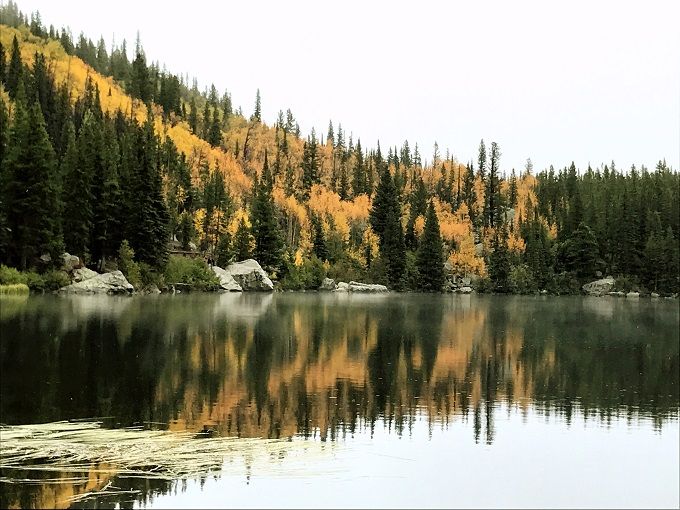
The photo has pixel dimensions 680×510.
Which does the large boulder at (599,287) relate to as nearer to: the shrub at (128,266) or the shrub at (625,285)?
the shrub at (625,285)

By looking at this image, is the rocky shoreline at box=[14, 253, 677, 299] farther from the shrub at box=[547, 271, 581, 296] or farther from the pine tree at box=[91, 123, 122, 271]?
the pine tree at box=[91, 123, 122, 271]

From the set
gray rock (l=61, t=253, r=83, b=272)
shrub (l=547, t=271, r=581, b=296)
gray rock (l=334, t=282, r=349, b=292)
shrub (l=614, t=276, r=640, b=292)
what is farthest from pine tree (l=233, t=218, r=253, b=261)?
shrub (l=614, t=276, r=640, b=292)

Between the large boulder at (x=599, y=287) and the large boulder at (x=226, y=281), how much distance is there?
199ft

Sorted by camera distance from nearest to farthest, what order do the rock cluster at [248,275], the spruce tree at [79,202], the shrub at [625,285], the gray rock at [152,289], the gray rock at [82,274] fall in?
the gray rock at [82,274]
the spruce tree at [79,202]
the gray rock at [152,289]
the rock cluster at [248,275]
the shrub at [625,285]

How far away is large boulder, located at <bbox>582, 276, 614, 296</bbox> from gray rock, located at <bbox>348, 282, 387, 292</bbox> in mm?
35436

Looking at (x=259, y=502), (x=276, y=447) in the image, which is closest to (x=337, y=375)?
(x=276, y=447)

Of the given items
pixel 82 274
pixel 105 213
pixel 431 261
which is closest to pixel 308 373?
pixel 82 274

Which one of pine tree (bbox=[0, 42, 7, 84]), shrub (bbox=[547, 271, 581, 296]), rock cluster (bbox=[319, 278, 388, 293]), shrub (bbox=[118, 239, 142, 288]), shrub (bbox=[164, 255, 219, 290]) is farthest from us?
pine tree (bbox=[0, 42, 7, 84])

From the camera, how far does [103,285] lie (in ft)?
212

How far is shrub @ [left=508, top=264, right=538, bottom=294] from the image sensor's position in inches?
4572

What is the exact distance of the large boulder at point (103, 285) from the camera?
204ft

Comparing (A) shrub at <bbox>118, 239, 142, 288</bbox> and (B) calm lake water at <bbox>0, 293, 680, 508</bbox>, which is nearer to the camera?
(B) calm lake water at <bbox>0, 293, 680, 508</bbox>

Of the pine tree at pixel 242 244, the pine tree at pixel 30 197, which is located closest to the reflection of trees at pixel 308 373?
the pine tree at pixel 30 197

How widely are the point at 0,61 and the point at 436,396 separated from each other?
413ft
